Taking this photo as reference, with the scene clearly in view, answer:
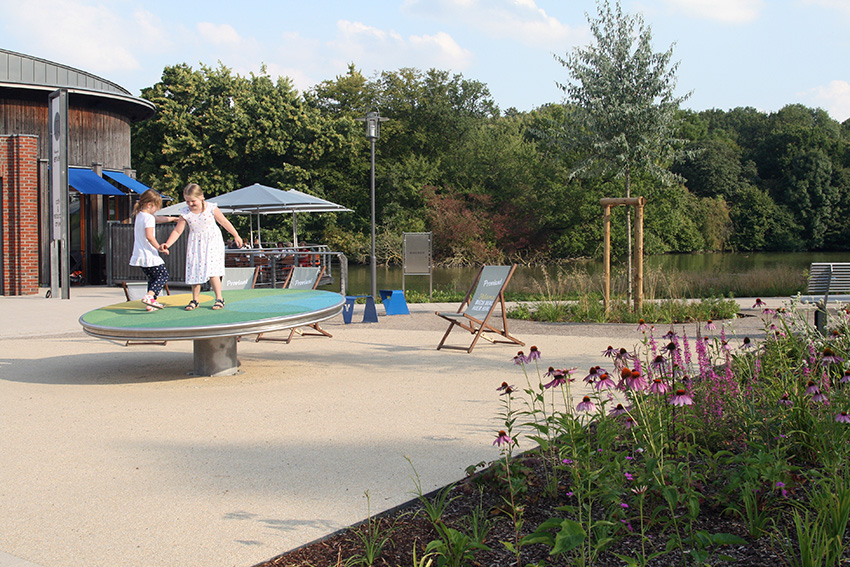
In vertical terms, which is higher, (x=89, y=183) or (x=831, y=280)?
(x=89, y=183)

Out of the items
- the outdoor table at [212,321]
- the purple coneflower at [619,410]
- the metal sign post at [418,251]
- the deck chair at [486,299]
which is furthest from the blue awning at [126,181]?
the purple coneflower at [619,410]

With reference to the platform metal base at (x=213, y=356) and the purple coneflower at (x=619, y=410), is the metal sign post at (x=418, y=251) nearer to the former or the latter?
the platform metal base at (x=213, y=356)

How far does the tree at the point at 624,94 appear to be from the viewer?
20.3 m

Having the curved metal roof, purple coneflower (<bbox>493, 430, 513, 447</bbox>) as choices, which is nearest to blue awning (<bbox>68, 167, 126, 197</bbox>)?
the curved metal roof

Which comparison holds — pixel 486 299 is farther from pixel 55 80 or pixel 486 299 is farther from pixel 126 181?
pixel 55 80

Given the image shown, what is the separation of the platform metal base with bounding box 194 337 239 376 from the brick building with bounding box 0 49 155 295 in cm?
1279

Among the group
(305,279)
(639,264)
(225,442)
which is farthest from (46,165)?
(225,442)

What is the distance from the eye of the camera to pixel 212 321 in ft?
21.3

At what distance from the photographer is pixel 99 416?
5.61 m

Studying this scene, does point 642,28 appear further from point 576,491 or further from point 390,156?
point 390,156

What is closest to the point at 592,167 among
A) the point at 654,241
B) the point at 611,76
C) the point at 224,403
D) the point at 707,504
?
the point at 611,76

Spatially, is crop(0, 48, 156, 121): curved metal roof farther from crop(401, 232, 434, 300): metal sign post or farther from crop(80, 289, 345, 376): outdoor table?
crop(80, 289, 345, 376): outdoor table

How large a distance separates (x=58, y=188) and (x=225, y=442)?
14713 millimetres

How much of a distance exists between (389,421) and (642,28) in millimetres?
18137
